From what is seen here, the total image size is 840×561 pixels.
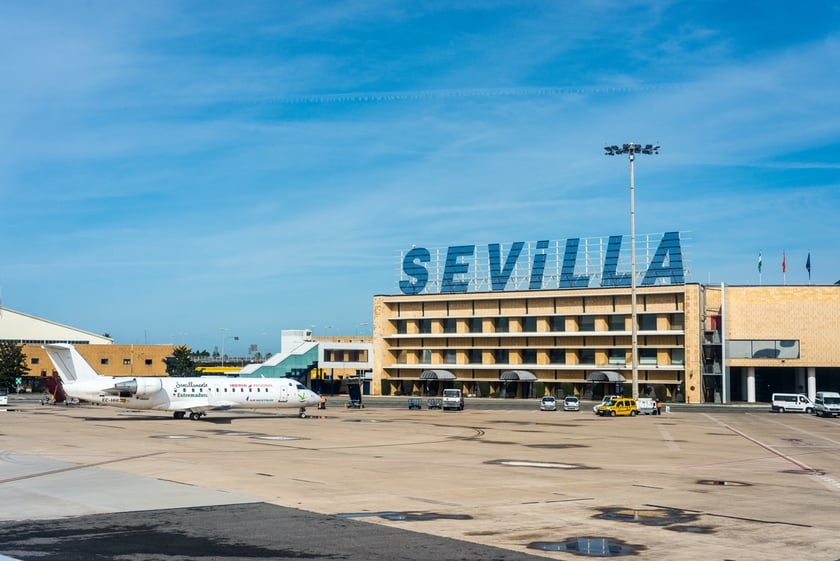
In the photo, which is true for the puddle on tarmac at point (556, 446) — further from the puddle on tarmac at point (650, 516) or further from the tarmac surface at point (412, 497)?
the puddle on tarmac at point (650, 516)

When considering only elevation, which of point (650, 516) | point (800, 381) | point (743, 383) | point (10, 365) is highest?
point (10, 365)

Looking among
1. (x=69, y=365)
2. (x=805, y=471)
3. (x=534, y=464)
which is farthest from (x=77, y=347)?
(x=805, y=471)

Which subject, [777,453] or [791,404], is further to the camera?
[791,404]

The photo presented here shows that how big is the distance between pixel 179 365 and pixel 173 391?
103932 mm

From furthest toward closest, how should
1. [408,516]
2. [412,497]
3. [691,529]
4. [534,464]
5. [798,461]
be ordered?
[798,461] → [534,464] → [412,497] → [408,516] → [691,529]

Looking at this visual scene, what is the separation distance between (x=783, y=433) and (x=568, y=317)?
6844cm

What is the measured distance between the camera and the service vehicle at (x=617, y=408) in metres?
84.1

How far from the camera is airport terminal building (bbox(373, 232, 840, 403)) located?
120 meters

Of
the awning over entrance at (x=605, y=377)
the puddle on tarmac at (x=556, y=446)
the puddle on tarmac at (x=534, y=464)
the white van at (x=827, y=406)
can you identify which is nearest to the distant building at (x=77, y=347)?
the awning over entrance at (x=605, y=377)

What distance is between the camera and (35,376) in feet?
547

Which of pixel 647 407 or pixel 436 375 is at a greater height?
pixel 436 375

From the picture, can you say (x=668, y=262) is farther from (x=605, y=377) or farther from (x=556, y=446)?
(x=556, y=446)

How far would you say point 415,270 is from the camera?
143 metres

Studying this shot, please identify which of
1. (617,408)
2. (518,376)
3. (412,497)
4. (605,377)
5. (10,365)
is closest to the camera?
(412,497)
